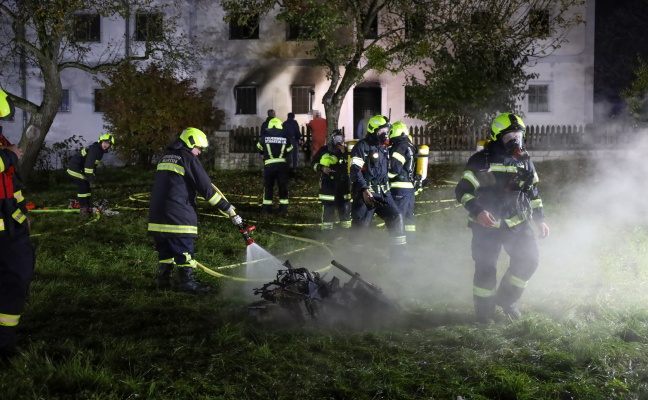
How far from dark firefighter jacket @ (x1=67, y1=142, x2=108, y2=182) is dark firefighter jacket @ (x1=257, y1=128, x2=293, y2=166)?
2.99 m

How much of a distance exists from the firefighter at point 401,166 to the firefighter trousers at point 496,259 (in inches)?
115

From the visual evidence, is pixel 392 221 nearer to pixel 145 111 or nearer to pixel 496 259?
pixel 496 259

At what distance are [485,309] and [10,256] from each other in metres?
4.10

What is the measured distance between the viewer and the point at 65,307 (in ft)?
21.6

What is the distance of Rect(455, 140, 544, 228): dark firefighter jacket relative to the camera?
607 cm

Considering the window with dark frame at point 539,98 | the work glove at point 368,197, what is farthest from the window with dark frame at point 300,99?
the work glove at point 368,197

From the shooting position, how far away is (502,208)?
608 centimetres

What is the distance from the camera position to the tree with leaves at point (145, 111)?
2158cm

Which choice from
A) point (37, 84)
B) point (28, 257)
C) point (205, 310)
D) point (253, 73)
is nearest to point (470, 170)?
point (205, 310)

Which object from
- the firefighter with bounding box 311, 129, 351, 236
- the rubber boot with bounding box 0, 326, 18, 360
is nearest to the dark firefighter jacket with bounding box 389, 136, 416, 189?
the firefighter with bounding box 311, 129, 351, 236

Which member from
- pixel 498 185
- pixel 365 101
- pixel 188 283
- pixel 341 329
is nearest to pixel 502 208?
pixel 498 185

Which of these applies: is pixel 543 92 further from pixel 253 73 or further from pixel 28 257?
pixel 28 257

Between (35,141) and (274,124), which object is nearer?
(274,124)

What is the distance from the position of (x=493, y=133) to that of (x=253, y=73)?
867 inches
